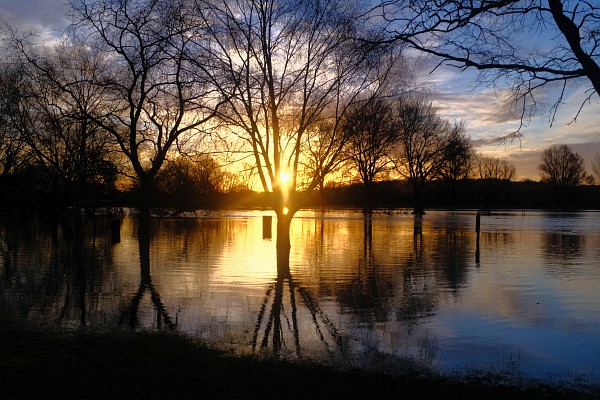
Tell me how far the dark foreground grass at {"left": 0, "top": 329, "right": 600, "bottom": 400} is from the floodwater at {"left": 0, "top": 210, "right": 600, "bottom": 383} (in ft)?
1.99

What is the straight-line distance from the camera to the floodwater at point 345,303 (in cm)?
718

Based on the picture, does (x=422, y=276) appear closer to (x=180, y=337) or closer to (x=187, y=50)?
(x=180, y=337)

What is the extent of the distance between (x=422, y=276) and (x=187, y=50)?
33.2ft

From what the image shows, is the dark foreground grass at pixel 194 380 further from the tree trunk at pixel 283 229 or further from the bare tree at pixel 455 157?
the bare tree at pixel 455 157

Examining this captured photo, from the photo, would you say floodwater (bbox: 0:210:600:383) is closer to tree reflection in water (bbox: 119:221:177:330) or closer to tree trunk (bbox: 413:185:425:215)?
tree reflection in water (bbox: 119:221:177:330)

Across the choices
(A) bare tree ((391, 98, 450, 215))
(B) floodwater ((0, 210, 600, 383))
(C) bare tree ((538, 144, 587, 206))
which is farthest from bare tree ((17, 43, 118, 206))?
(C) bare tree ((538, 144, 587, 206))

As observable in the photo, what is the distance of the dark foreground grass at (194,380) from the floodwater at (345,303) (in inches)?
23.9

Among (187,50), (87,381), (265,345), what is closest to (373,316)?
(265,345)

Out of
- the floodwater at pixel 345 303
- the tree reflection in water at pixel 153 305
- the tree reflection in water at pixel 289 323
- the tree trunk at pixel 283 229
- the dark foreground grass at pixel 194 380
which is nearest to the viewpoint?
the dark foreground grass at pixel 194 380

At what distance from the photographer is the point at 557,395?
5348mm

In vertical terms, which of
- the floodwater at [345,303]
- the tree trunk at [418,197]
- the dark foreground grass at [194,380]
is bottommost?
the floodwater at [345,303]

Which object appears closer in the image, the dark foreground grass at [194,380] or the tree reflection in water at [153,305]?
the dark foreground grass at [194,380]

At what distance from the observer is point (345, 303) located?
10648 mm

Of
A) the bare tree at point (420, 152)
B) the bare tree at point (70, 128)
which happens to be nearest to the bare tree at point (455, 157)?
the bare tree at point (420, 152)
